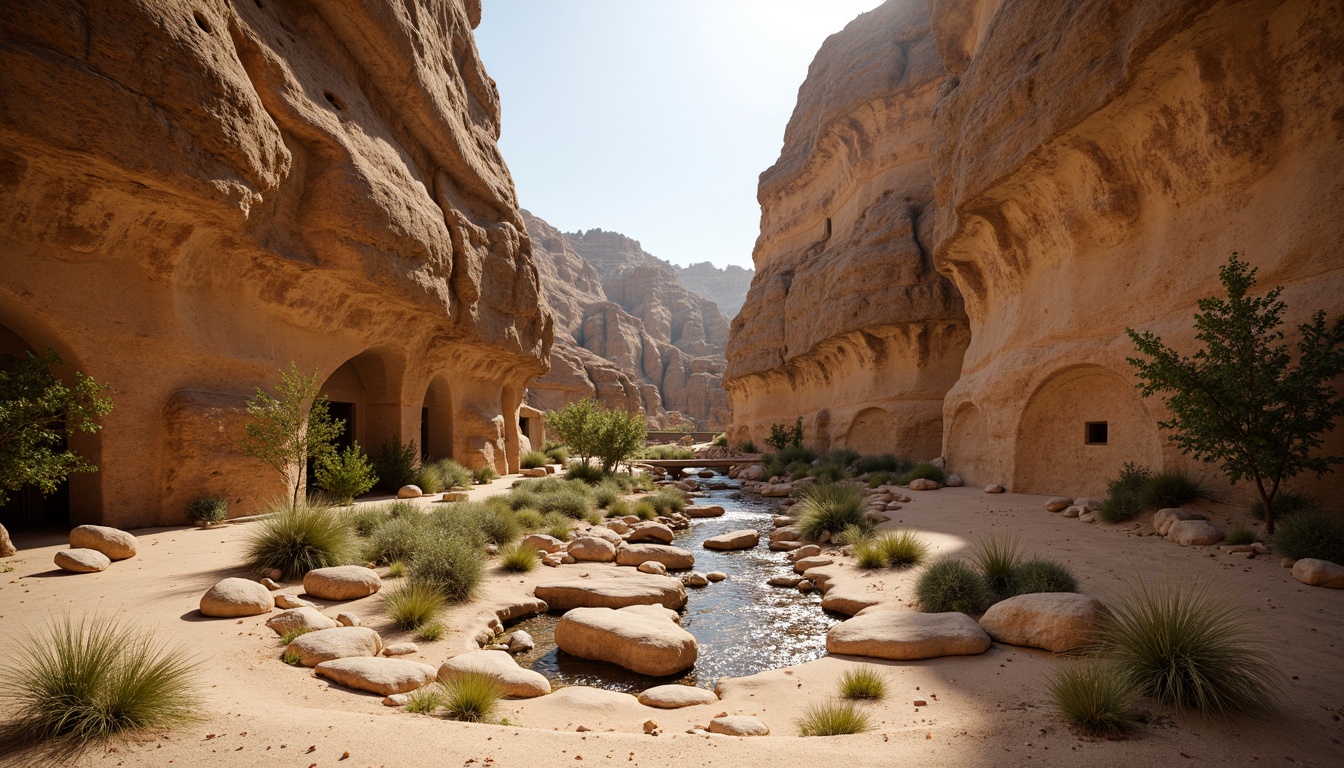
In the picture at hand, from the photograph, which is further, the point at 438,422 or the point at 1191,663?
the point at 438,422

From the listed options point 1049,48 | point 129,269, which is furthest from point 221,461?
point 1049,48

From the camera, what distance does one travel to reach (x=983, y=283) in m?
17.9

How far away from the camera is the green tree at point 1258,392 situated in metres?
7.18

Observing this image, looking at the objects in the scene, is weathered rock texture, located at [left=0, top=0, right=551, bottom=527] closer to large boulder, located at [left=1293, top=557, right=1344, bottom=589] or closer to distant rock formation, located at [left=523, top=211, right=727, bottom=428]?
large boulder, located at [left=1293, top=557, right=1344, bottom=589]

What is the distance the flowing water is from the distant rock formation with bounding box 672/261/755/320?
515ft

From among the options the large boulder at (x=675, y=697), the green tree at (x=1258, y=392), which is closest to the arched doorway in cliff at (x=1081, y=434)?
the green tree at (x=1258, y=392)

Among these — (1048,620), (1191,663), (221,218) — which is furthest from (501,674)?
(221,218)

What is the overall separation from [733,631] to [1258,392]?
6951mm

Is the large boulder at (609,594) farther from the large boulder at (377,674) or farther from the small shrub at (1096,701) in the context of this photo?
the small shrub at (1096,701)

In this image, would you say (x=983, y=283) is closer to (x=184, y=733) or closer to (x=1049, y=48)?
(x=1049, y=48)

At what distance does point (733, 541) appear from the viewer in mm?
11625

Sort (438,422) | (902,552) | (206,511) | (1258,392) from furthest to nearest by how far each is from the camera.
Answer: (438,422) → (206,511) → (902,552) → (1258,392)

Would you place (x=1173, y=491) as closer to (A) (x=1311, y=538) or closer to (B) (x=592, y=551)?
(A) (x=1311, y=538)

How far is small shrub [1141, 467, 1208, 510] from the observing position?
9398 mm
